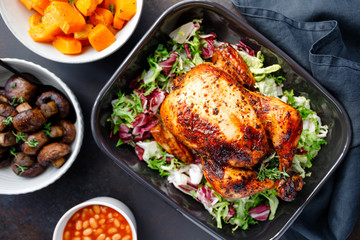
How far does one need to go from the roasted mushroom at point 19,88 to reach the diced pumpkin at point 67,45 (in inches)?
15.6

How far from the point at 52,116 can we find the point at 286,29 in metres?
2.07

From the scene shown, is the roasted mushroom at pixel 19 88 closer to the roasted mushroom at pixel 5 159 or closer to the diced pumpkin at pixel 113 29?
the roasted mushroom at pixel 5 159

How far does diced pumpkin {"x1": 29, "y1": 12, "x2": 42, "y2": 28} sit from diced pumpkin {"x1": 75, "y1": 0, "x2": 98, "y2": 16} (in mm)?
390

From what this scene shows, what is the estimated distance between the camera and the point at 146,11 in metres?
3.03

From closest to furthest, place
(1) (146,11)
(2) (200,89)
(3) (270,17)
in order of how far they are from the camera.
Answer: (2) (200,89)
(3) (270,17)
(1) (146,11)

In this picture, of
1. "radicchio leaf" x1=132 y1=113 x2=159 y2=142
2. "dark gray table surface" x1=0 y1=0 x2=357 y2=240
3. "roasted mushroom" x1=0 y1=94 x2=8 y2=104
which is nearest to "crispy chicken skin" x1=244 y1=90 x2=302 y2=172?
"radicchio leaf" x1=132 y1=113 x2=159 y2=142

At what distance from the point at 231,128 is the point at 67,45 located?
1.46 meters

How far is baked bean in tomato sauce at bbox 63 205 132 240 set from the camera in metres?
2.93

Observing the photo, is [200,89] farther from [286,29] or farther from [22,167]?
[22,167]

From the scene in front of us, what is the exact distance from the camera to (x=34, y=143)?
271cm

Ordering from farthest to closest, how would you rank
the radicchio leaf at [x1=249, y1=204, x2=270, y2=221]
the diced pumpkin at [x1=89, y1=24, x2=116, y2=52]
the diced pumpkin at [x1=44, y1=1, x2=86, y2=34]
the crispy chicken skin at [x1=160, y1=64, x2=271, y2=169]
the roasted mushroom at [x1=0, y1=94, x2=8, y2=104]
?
the radicchio leaf at [x1=249, y1=204, x2=270, y2=221] < the roasted mushroom at [x1=0, y1=94, x2=8, y2=104] < the diced pumpkin at [x1=89, y1=24, x2=116, y2=52] < the diced pumpkin at [x1=44, y1=1, x2=86, y2=34] < the crispy chicken skin at [x1=160, y1=64, x2=271, y2=169]

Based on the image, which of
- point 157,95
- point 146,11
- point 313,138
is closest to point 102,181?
point 157,95

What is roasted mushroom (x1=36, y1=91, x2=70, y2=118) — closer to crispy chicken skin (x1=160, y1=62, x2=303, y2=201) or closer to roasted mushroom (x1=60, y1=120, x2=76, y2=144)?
roasted mushroom (x1=60, y1=120, x2=76, y2=144)

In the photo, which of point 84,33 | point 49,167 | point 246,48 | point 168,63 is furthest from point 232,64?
point 49,167
